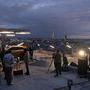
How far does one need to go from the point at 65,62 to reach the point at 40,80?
13.8 ft

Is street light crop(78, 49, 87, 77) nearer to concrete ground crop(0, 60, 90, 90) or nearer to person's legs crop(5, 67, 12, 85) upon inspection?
concrete ground crop(0, 60, 90, 90)

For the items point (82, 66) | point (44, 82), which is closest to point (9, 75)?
point (44, 82)

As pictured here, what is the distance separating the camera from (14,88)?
17.0m

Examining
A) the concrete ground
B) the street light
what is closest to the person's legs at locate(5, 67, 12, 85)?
the concrete ground

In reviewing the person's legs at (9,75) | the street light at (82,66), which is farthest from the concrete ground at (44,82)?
the street light at (82,66)

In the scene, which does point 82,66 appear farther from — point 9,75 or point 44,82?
point 9,75

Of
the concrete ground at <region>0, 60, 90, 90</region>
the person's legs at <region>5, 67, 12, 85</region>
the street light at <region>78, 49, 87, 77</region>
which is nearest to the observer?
the concrete ground at <region>0, 60, 90, 90</region>

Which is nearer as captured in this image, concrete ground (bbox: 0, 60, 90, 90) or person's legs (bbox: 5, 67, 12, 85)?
concrete ground (bbox: 0, 60, 90, 90)

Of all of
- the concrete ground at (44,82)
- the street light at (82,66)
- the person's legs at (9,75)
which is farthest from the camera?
the street light at (82,66)

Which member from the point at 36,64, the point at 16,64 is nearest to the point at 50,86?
the point at 16,64

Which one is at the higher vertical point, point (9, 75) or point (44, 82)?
point (9, 75)

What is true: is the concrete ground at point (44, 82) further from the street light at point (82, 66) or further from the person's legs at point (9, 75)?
the street light at point (82, 66)

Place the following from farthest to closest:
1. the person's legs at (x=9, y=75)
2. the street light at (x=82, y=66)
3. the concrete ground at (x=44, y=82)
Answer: the street light at (x=82, y=66) < the person's legs at (x=9, y=75) < the concrete ground at (x=44, y=82)

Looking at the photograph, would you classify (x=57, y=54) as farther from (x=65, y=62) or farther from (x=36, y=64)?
(x=36, y=64)
